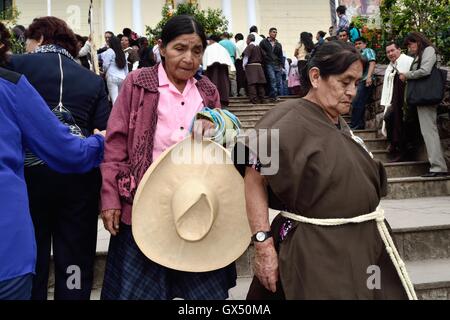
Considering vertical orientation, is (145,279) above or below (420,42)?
below

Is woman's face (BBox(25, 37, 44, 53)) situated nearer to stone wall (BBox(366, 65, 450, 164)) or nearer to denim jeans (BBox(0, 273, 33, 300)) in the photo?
denim jeans (BBox(0, 273, 33, 300))

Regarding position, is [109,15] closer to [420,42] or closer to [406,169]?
[420,42]

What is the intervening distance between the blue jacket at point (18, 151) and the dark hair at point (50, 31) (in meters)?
0.85

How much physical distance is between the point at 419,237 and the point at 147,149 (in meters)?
2.50

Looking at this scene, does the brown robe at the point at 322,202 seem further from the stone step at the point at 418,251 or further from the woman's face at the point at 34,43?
the stone step at the point at 418,251

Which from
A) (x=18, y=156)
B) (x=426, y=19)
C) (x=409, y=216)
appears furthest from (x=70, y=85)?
(x=426, y=19)

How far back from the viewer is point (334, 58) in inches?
80.9

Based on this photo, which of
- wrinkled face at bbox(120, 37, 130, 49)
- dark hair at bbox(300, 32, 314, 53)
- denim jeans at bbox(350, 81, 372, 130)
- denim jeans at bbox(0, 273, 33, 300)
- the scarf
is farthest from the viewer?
wrinkled face at bbox(120, 37, 130, 49)

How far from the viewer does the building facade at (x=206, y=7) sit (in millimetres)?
23172

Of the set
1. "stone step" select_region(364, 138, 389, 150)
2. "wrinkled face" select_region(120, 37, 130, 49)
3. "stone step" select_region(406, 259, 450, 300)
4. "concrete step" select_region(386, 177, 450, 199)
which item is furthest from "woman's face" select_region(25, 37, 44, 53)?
"wrinkled face" select_region(120, 37, 130, 49)

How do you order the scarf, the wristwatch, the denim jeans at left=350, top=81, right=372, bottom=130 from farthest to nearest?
the denim jeans at left=350, top=81, right=372, bottom=130 < the scarf < the wristwatch

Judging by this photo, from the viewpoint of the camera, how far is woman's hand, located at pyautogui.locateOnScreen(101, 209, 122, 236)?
7.57ft
